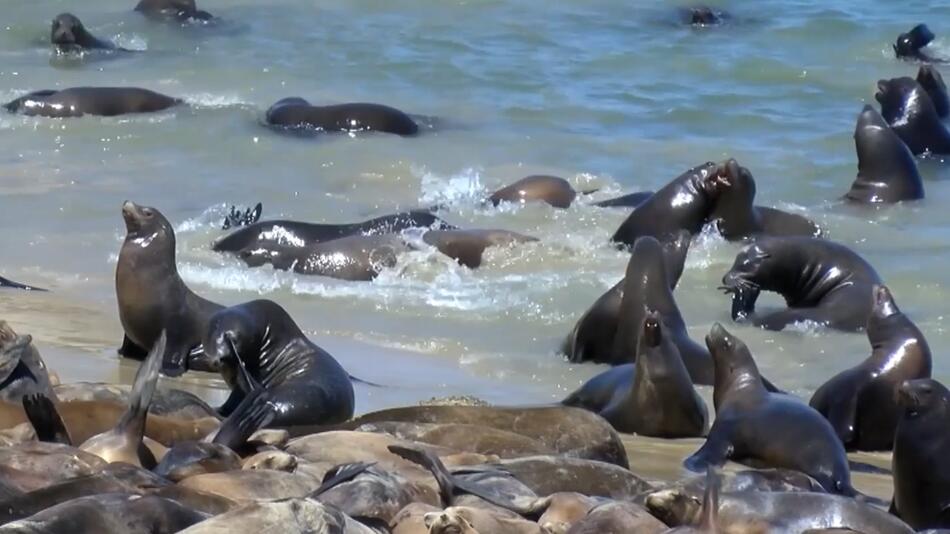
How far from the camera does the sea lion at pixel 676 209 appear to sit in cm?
1029

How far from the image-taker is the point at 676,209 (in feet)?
34.4

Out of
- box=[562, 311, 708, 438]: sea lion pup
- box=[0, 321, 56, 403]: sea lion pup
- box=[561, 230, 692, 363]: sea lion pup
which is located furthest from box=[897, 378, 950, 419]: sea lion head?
box=[0, 321, 56, 403]: sea lion pup

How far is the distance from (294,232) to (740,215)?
2618mm

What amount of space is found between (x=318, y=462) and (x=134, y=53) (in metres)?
13.9

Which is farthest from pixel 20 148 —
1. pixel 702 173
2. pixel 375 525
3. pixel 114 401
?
pixel 375 525

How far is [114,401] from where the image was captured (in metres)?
5.00

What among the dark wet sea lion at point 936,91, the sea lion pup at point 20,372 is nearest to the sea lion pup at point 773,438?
the sea lion pup at point 20,372

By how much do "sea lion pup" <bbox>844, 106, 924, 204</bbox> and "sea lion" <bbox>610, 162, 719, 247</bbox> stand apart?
1.60 metres

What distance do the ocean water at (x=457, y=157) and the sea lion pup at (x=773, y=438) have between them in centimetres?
112

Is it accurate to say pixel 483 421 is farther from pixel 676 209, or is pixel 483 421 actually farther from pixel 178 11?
pixel 178 11

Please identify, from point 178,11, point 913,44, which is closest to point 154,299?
point 913,44

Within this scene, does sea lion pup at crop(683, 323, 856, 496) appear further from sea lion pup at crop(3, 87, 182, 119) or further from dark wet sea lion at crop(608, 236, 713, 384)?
sea lion pup at crop(3, 87, 182, 119)

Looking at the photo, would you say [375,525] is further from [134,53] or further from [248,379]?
[134,53]

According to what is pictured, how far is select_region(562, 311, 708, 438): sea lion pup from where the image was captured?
6.60 meters
